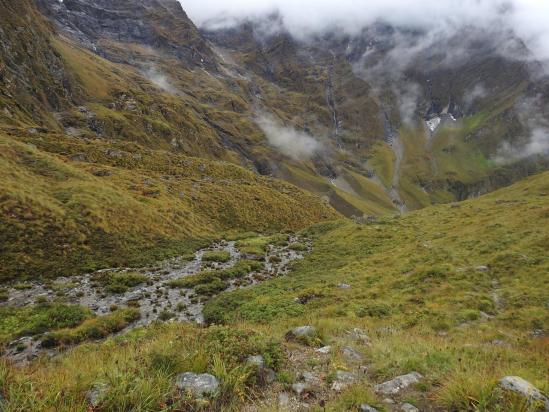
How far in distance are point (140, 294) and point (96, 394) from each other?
21.8m

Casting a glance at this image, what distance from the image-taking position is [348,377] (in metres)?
8.15

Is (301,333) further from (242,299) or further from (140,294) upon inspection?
(140,294)

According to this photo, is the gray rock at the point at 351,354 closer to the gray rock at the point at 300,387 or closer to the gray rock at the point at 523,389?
the gray rock at the point at 300,387

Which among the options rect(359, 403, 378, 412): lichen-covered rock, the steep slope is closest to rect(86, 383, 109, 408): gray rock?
rect(359, 403, 378, 412): lichen-covered rock

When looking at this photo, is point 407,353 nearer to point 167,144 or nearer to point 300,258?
point 300,258

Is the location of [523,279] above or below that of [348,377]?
above

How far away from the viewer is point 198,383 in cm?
661

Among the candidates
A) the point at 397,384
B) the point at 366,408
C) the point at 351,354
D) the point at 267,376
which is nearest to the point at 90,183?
the point at 351,354

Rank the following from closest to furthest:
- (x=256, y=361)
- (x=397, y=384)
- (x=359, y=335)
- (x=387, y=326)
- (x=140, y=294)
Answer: (x=397, y=384), (x=256, y=361), (x=359, y=335), (x=387, y=326), (x=140, y=294)

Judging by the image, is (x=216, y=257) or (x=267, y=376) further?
(x=216, y=257)

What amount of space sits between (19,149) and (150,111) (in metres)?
129

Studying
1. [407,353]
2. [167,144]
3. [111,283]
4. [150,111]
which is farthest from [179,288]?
[150,111]

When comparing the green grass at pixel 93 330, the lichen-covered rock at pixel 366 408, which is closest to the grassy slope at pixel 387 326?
the lichen-covered rock at pixel 366 408

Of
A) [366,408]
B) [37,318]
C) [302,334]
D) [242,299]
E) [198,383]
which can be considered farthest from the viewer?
[242,299]
